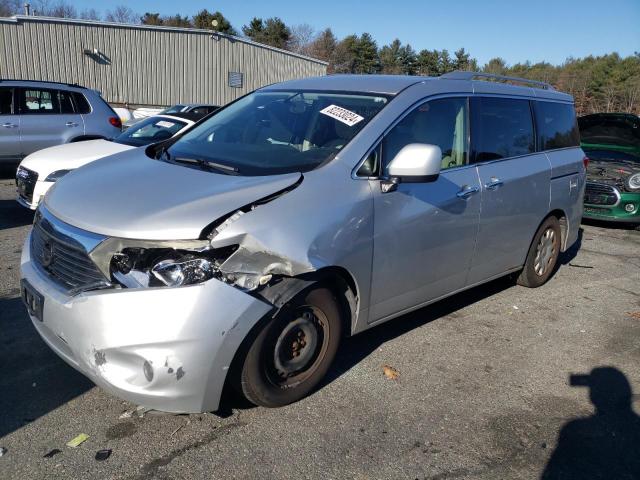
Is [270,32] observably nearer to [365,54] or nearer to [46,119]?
[365,54]

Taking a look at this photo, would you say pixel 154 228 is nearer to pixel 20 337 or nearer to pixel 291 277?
pixel 291 277

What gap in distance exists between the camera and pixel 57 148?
6.96 metres

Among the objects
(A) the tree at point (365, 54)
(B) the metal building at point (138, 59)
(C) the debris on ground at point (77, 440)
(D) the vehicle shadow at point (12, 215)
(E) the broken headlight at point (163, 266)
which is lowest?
(C) the debris on ground at point (77, 440)

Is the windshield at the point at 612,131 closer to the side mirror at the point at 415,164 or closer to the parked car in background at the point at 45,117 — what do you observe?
the side mirror at the point at 415,164

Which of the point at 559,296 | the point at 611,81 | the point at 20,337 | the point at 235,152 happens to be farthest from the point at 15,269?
the point at 611,81

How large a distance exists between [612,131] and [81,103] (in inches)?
379

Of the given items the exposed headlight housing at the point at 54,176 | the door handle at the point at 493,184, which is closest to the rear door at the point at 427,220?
the door handle at the point at 493,184

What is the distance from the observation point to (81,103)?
950 centimetres

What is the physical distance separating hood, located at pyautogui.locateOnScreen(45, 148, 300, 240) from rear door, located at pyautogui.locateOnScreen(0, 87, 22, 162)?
6545 millimetres

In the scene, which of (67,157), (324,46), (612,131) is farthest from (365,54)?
(67,157)

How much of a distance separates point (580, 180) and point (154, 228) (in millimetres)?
4725

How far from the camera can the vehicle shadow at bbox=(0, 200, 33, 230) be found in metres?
6.88

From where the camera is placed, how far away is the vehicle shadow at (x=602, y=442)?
110 inches

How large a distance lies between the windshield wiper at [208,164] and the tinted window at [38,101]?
276 inches
